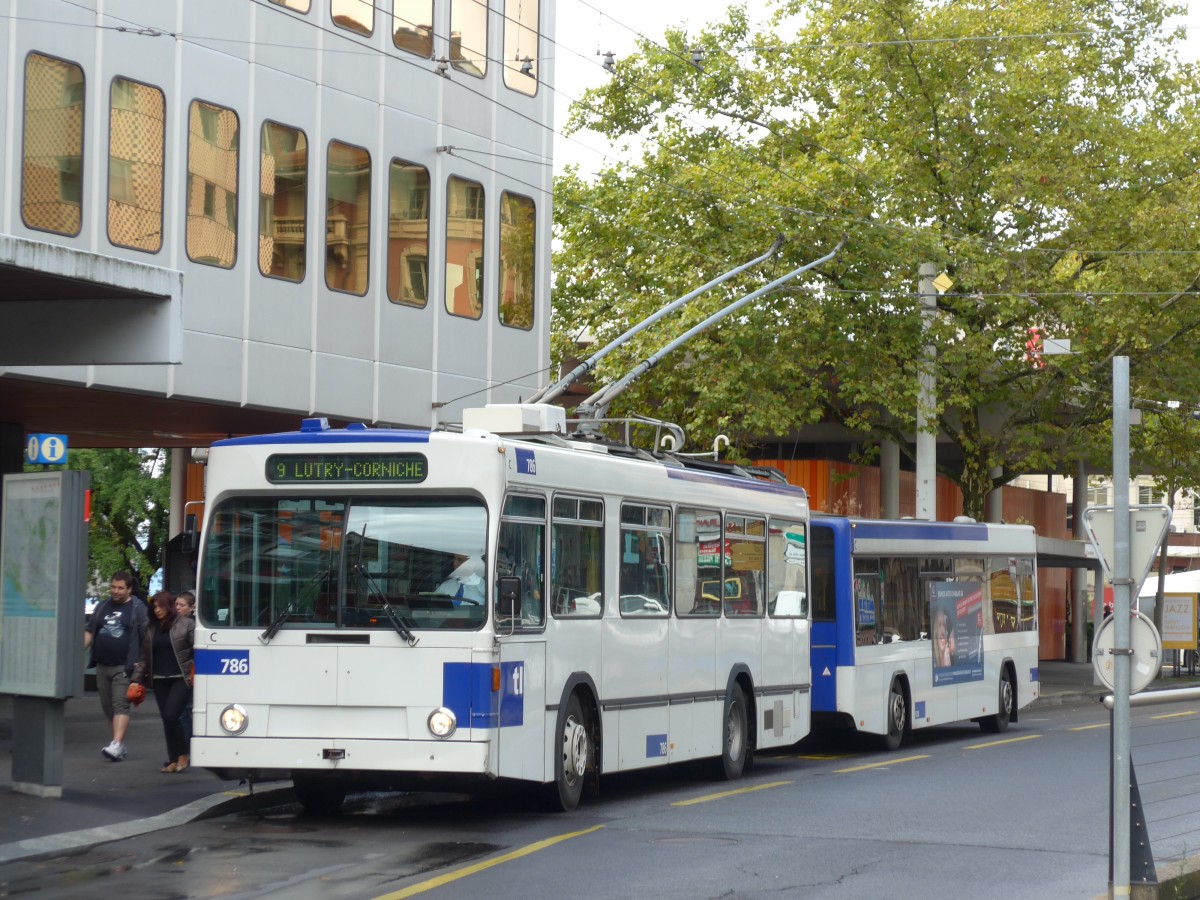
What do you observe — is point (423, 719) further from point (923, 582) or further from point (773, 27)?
point (773, 27)

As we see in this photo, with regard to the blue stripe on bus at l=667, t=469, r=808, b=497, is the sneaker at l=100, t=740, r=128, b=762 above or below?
below

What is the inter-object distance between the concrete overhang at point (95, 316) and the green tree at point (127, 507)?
86.0 feet

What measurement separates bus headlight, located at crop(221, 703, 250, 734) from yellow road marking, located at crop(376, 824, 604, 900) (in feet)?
7.71

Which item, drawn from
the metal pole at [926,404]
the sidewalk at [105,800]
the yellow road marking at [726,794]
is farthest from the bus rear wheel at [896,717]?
the metal pole at [926,404]

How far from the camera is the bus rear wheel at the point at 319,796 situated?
1409 centimetres

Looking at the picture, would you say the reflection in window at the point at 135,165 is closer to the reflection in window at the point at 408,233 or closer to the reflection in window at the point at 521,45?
the reflection in window at the point at 408,233

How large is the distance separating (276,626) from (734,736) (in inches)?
248

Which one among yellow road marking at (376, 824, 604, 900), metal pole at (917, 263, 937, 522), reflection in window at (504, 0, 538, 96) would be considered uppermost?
reflection in window at (504, 0, 538, 96)

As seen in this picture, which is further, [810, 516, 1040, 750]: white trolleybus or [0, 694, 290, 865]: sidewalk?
[810, 516, 1040, 750]: white trolleybus

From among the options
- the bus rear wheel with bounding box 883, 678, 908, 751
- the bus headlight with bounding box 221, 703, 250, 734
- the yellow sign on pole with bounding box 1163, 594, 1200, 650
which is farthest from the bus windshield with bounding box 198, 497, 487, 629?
the yellow sign on pole with bounding box 1163, 594, 1200, 650

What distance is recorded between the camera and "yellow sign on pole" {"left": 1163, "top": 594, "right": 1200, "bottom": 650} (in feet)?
144

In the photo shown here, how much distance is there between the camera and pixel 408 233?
963 inches

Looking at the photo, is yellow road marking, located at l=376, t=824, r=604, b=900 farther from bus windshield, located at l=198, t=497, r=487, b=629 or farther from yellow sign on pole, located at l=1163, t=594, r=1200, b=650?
yellow sign on pole, located at l=1163, t=594, r=1200, b=650

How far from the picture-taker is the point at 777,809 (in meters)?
14.7
